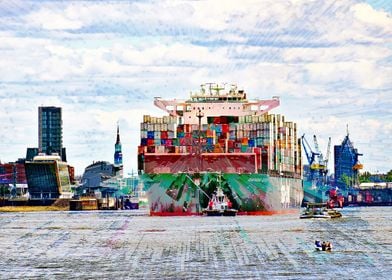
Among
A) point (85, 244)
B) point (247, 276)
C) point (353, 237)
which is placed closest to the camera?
point (247, 276)

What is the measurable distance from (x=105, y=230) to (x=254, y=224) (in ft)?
67.5

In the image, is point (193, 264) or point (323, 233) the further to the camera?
point (323, 233)

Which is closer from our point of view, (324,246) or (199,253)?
(199,253)

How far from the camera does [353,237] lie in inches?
5891

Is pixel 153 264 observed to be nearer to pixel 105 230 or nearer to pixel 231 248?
pixel 231 248

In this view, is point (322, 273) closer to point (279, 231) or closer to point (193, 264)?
point (193, 264)

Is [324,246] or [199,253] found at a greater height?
[324,246]

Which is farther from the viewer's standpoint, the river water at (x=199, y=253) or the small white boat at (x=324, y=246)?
the small white boat at (x=324, y=246)

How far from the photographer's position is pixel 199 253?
121 metres

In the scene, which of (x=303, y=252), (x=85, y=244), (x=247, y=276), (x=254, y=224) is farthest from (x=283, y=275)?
(x=254, y=224)

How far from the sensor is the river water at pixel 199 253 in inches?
4001

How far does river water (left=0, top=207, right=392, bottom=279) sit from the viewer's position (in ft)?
333

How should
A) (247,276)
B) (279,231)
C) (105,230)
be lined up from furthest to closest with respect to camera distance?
(105,230) → (279,231) → (247,276)

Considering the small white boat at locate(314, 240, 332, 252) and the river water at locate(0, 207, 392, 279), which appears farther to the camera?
the small white boat at locate(314, 240, 332, 252)
